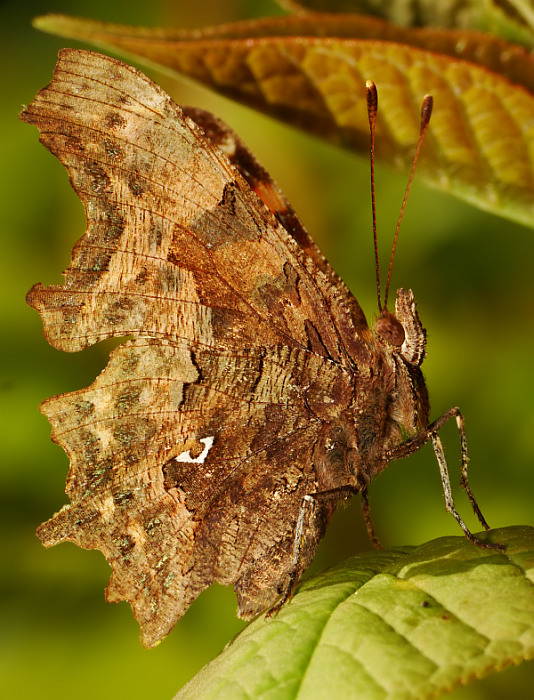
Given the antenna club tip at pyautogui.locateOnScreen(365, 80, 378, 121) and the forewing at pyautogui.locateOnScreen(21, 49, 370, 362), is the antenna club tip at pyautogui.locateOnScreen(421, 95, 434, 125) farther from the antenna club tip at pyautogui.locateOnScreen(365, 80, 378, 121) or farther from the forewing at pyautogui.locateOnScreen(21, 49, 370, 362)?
the forewing at pyautogui.locateOnScreen(21, 49, 370, 362)

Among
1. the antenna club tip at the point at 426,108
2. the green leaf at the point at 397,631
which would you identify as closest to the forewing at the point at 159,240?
the antenna club tip at the point at 426,108

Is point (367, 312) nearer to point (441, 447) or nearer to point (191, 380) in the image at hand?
point (441, 447)

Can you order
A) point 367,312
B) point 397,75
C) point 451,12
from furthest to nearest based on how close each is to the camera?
point 367,312 → point 451,12 → point 397,75

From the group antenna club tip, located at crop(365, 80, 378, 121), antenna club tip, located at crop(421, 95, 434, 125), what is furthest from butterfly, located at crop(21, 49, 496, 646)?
antenna club tip, located at crop(421, 95, 434, 125)

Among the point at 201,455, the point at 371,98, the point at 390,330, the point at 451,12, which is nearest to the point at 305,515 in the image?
the point at 201,455

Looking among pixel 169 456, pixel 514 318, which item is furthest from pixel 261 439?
pixel 514 318

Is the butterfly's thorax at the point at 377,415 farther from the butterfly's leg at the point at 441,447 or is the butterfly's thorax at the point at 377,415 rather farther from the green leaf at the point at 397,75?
the green leaf at the point at 397,75
